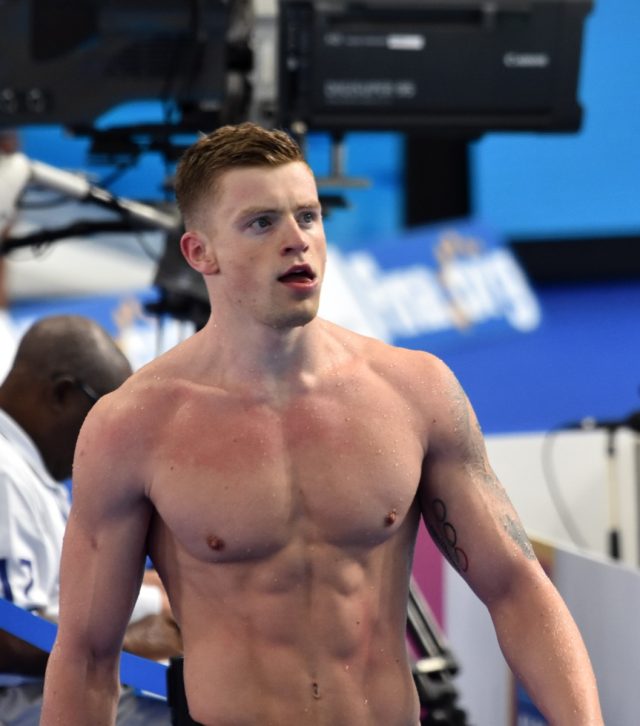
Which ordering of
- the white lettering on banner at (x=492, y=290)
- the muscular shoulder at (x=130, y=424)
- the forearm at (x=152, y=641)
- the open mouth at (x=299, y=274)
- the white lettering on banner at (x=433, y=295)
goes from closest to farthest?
the open mouth at (x=299, y=274) < the muscular shoulder at (x=130, y=424) < the forearm at (x=152, y=641) < the white lettering on banner at (x=433, y=295) < the white lettering on banner at (x=492, y=290)

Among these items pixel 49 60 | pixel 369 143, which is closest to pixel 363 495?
pixel 49 60

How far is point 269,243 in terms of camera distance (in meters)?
2.08

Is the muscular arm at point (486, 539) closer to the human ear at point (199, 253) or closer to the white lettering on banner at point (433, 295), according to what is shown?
the human ear at point (199, 253)

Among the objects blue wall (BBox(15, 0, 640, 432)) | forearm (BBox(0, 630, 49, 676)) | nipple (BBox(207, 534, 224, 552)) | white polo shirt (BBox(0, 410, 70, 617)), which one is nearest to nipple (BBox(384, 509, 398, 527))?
nipple (BBox(207, 534, 224, 552))

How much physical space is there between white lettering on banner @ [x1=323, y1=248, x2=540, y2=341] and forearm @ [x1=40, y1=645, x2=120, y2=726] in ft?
15.3

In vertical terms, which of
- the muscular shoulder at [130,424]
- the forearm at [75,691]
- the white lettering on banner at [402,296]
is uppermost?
the white lettering on banner at [402,296]

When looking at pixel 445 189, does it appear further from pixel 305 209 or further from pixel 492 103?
pixel 305 209

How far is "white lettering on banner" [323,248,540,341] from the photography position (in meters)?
7.07

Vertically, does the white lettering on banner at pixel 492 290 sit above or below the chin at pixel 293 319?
above

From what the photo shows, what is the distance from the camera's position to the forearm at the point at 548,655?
2111mm

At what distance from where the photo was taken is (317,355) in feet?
7.31

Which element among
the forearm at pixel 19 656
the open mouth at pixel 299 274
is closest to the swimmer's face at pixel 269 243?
the open mouth at pixel 299 274

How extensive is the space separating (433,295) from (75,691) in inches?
204

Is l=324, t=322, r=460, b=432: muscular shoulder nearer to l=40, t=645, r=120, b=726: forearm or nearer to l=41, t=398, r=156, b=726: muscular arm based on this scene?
l=41, t=398, r=156, b=726: muscular arm
